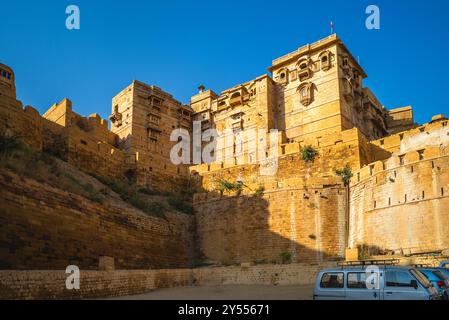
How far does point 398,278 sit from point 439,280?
1389 mm

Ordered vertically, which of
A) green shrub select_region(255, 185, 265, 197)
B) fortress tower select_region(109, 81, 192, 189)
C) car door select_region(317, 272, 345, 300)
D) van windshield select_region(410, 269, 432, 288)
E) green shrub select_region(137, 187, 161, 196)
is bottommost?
car door select_region(317, 272, 345, 300)

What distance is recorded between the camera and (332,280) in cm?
923

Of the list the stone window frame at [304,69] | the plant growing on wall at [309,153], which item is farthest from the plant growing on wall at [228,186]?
the stone window frame at [304,69]

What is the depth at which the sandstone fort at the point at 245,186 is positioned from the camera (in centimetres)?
1593

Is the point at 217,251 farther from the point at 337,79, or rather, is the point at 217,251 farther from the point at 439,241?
the point at 337,79

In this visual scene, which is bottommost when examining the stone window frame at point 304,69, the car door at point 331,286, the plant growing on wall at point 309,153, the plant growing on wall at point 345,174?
the car door at point 331,286

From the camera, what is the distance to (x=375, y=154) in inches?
1056

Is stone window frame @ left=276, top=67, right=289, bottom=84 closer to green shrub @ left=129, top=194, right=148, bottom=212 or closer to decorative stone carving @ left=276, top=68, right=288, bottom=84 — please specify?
decorative stone carving @ left=276, top=68, right=288, bottom=84

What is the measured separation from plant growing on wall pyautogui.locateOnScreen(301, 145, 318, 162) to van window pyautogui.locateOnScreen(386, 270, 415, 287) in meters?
18.6

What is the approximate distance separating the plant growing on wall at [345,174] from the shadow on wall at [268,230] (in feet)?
4.35

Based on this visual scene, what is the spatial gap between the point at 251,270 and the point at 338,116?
735 inches

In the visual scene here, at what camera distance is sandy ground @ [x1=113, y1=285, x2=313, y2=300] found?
1345 cm

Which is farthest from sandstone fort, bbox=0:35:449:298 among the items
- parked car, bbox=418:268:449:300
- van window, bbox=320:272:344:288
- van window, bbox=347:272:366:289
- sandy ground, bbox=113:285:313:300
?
van window, bbox=347:272:366:289

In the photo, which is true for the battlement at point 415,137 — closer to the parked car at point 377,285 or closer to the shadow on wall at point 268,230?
the shadow on wall at point 268,230
